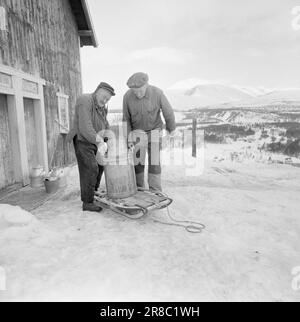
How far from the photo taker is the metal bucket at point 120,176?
4602mm

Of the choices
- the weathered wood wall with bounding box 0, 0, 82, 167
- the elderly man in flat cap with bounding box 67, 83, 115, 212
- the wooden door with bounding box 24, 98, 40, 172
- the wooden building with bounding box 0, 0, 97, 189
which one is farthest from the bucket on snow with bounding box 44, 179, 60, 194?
the weathered wood wall with bounding box 0, 0, 82, 167

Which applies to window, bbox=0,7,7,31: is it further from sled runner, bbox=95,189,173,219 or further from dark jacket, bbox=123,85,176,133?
sled runner, bbox=95,189,173,219

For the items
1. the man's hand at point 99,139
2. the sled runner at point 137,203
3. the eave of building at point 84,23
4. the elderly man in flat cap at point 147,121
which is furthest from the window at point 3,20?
the eave of building at point 84,23

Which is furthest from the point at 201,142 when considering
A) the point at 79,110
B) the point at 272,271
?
the point at 272,271

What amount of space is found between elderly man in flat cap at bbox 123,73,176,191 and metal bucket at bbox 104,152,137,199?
43 cm

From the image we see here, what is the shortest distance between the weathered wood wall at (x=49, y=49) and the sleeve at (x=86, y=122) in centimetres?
257

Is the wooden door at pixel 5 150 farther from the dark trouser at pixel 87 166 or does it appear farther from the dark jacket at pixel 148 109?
the dark jacket at pixel 148 109

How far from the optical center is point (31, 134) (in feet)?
24.8

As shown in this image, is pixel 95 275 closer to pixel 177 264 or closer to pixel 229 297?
pixel 177 264

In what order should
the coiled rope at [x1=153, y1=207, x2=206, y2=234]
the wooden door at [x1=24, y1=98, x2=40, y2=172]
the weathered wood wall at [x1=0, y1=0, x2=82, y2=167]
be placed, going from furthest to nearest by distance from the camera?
the wooden door at [x1=24, y1=98, x2=40, y2=172]
the weathered wood wall at [x1=0, y1=0, x2=82, y2=167]
the coiled rope at [x1=153, y1=207, x2=206, y2=234]

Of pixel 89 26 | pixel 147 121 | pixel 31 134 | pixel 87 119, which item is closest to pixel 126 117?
pixel 147 121

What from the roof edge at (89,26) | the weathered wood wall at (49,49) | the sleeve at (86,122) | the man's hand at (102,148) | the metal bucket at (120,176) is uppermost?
the roof edge at (89,26)

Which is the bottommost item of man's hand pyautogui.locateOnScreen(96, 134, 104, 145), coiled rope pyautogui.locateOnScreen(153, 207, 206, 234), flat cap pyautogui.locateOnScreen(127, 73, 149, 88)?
coiled rope pyautogui.locateOnScreen(153, 207, 206, 234)

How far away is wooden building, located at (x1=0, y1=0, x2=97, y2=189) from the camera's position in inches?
245
